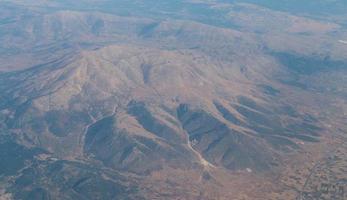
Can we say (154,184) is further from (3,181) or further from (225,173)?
(3,181)

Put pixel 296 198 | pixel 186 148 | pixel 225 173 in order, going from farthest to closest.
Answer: pixel 186 148, pixel 225 173, pixel 296 198

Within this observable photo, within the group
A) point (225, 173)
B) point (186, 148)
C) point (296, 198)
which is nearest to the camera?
point (296, 198)

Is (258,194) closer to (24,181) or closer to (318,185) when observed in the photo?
(318,185)

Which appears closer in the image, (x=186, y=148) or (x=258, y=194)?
(x=258, y=194)

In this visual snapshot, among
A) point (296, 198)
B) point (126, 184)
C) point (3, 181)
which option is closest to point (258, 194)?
point (296, 198)

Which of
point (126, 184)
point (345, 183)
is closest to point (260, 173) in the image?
point (345, 183)

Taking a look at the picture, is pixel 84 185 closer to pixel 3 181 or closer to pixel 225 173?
pixel 3 181

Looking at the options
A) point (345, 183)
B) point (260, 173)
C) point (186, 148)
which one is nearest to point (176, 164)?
point (186, 148)

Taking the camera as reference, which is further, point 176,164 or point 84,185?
point 176,164
